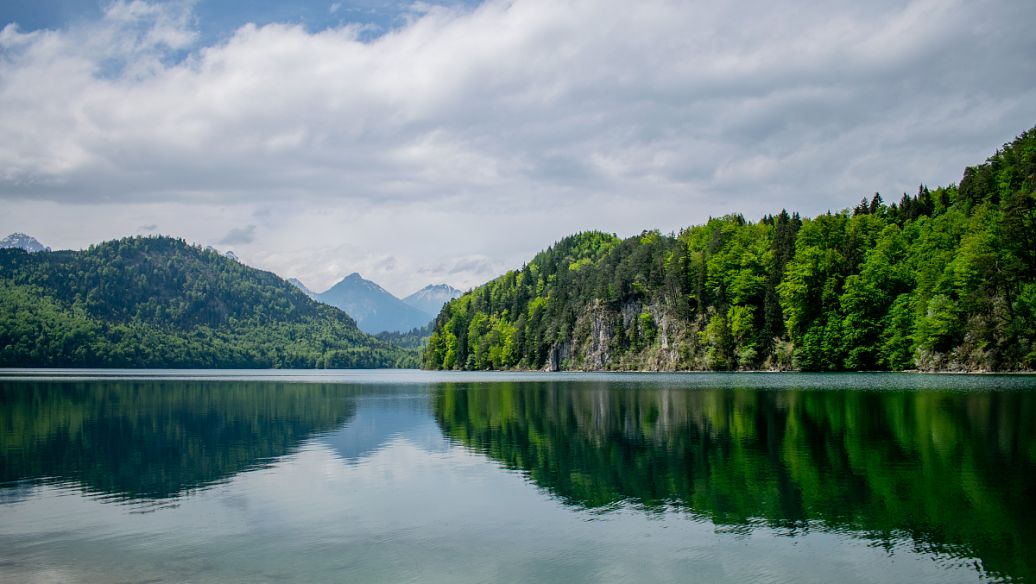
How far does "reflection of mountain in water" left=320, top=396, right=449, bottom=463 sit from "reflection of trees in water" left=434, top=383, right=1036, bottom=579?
6.27ft

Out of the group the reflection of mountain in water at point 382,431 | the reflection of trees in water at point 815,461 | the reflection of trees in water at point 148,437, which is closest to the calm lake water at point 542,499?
the reflection of trees in water at point 815,461

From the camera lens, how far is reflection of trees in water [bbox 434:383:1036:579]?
61.5ft

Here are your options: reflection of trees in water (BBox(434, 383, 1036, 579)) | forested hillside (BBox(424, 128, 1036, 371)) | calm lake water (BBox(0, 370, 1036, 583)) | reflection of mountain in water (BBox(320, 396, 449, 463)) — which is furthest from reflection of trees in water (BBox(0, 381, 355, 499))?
forested hillside (BBox(424, 128, 1036, 371))

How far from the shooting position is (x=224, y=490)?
25406 mm

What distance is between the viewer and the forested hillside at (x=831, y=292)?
278 feet

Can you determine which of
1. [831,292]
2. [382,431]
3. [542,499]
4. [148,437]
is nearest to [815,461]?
[542,499]

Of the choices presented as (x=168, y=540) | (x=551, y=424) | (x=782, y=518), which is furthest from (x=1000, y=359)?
(x=168, y=540)

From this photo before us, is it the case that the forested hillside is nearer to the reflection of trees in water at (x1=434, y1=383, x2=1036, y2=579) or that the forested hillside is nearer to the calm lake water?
the reflection of trees in water at (x1=434, y1=383, x2=1036, y2=579)

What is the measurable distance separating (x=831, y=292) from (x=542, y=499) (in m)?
105

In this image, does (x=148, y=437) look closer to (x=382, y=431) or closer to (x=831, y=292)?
(x=382, y=431)

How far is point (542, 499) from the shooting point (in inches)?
902

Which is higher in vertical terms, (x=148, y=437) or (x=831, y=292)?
(x=831, y=292)

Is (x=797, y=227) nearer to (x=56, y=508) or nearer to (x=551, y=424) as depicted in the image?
(x=551, y=424)

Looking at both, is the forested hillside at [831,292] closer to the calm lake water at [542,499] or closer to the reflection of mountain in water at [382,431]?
the calm lake water at [542,499]
